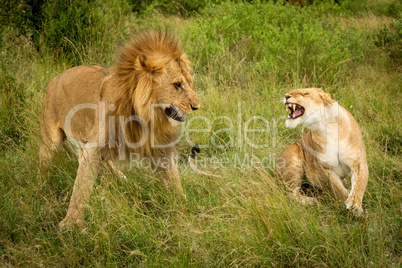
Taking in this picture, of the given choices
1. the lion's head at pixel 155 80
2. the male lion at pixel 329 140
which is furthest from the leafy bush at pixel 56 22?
the male lion at pixel 329 140

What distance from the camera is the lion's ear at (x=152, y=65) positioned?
3193 mm

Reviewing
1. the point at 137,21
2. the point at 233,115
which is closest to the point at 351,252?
the point at 233,115

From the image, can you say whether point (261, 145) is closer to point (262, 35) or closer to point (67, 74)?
point (67, 74)

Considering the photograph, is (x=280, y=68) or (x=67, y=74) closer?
(x=67, y=74)

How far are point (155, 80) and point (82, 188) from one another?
0.97 meters

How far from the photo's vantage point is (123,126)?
3.37 m

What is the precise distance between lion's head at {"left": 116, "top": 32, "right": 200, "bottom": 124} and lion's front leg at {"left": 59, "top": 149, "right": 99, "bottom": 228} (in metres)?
0.44

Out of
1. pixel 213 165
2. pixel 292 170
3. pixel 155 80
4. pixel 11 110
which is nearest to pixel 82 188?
pixel 155 80

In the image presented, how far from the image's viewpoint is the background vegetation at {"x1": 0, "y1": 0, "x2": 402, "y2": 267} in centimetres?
278

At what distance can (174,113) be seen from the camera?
327cm

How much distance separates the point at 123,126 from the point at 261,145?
1.62 meters

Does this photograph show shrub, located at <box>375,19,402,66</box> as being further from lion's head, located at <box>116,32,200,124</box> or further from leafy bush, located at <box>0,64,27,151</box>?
leafy bush, located at <box>0,64,27,151</box>

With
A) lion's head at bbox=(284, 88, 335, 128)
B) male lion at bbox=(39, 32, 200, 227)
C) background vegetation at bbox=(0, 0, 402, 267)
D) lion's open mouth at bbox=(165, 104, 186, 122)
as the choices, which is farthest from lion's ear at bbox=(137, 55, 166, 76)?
lion's head at bbox=(284, 88, 335, 128)

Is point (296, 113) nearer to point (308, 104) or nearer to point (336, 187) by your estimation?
point (308, 104)
